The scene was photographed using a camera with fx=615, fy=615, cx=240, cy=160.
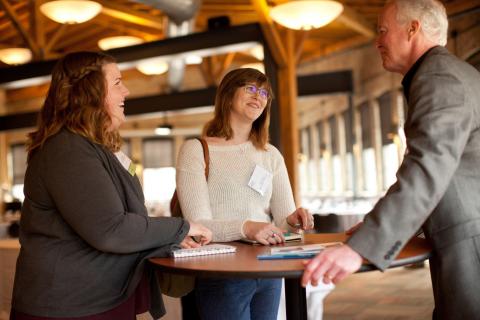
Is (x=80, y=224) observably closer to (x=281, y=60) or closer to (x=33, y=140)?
(x=33, y=140)

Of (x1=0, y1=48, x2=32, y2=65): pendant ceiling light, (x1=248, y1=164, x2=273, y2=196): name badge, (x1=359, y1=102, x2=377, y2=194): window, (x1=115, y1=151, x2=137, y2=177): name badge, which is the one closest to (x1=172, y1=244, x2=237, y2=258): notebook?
(x1=115, y1=151, x2=137, y2=177): name badge

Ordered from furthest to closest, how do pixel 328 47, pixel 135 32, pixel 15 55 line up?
pixel 328 47 < pixel 135 32 < pixel 15 55

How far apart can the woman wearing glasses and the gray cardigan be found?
1.19 ft

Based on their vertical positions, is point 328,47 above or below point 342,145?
above

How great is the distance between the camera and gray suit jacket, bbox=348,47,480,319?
1519 mm

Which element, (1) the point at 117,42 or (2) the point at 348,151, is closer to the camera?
(1) the point at 117,42

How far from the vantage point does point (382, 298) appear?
246 inches

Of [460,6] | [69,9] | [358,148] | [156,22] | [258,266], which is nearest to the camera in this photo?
[258,266]

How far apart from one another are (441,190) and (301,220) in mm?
996

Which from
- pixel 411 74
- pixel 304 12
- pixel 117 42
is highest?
pixel 117 42

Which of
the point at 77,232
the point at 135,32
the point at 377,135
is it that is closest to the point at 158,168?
the point at 135,32

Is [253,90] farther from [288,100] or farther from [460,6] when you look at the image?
[460,6]

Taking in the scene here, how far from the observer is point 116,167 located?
1.94 m

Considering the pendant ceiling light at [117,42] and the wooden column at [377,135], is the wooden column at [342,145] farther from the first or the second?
the pendant ceiling light at [117,42]
